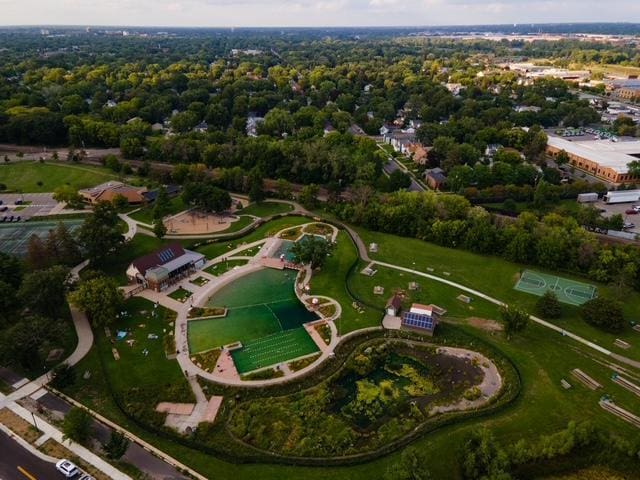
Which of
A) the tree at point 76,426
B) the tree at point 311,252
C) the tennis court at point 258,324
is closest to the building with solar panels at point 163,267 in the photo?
the tennis court at point 258,324

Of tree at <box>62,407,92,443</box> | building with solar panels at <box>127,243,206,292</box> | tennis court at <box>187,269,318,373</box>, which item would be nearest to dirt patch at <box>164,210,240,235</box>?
building with solar panels at <box>127,243,206,292</box>

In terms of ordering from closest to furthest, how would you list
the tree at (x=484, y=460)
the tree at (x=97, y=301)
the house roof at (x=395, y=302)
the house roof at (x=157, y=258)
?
the tree at (x=484, y=460)
the tree at (x=97, y=301)
the house roof at (x=395, y=302)
the house roof at (x=157, y=258)

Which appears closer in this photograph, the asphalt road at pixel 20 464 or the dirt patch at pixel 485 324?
the asphalt road at pixel 20 464

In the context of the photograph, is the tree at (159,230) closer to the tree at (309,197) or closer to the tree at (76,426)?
the tree at (309,197)

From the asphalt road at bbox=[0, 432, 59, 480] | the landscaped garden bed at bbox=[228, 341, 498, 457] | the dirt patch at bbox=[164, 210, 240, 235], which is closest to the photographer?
the asphalt road at bbox=[0, 432, 59, 480]

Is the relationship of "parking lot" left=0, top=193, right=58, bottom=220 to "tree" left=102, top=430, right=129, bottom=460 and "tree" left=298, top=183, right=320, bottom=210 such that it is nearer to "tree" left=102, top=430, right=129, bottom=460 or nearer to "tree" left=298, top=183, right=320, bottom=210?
"tree" left=298, top=183, right=320, bottom=210

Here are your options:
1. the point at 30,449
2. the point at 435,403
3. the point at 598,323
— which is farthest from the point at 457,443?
the point at 30,449

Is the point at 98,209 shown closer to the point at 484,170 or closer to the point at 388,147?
the point at 484,170
